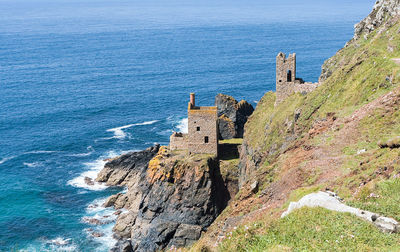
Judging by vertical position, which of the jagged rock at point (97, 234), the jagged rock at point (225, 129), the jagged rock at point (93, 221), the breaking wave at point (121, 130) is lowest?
the jagged rock at point (97, 234)

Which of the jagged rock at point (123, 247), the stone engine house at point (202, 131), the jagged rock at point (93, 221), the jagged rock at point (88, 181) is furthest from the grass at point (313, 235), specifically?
the jagged rock at point (88, 181)

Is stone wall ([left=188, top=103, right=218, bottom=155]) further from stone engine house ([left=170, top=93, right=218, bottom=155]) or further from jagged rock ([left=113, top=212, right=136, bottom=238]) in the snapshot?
jagged rock ([left=113, top=212, right=136, bottom=238])

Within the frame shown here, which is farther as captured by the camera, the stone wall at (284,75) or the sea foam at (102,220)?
the stone wall at (284,75)

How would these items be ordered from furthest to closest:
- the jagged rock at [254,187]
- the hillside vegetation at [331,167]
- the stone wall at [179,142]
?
the stone wall at [179,142], the jagged rock at [254,187], the hillside vegetation at [331,167]

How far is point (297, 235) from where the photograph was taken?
813 inches

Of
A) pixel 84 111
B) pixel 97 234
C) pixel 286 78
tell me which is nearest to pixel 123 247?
pixel 97 234

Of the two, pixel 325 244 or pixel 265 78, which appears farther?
pixel 265 78

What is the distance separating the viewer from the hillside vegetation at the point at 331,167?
20562mm

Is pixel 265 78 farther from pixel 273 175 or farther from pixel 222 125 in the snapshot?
pixel 273 175

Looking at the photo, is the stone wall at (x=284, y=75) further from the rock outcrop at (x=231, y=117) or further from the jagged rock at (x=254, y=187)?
the jagged rock at (x=254, y=187)

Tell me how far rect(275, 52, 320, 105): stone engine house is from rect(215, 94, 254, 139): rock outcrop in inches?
646

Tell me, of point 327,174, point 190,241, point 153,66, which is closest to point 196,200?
point 190,241

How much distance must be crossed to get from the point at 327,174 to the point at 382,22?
44223 millimetres

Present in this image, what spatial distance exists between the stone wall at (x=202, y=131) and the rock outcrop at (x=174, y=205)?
1471mm
